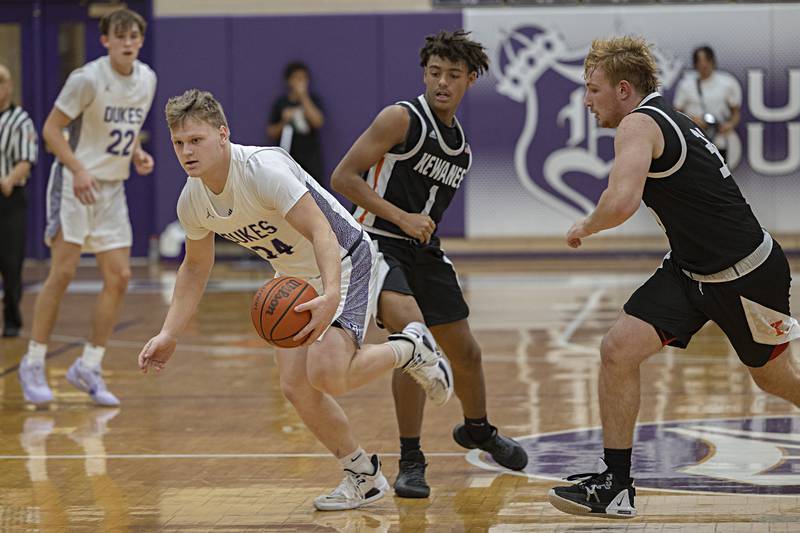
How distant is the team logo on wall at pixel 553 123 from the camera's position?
16.0 meters

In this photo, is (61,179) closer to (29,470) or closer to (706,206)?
(29,470)

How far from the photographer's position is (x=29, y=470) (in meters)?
5.79

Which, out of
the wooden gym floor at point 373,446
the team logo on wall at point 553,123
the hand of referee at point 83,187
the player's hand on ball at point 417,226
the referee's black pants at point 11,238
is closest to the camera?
the wooden gym floor at point 373,446

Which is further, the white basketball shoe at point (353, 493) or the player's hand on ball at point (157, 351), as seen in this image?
the white basketball shoe at point (353, 493)

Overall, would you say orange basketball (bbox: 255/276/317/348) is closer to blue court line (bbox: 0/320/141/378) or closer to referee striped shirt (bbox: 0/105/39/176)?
blue court line (bbox: 0/320/141/378)

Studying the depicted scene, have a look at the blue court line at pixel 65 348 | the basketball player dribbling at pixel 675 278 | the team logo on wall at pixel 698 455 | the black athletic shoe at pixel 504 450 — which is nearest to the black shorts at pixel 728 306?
the basketball player dribbling at pixel 675 278

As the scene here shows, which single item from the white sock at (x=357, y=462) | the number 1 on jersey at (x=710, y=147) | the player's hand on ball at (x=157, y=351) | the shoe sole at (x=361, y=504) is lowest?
the shoe sole at (x=361, y=504)

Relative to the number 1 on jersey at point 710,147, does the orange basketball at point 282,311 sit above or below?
below

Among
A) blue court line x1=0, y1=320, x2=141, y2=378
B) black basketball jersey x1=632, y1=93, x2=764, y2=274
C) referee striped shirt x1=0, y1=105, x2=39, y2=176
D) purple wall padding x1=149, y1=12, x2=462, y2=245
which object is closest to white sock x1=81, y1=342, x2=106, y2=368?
blue court line x1=0, y1=320, x2=141, y2=378

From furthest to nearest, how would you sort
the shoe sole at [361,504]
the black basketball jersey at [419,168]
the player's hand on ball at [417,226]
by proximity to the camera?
1. the black basketball jersey at [419,168]
2. the player's hand on ball at [417,226]
3. the shoe sole at [361,504]

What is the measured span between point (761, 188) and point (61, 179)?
1030cm

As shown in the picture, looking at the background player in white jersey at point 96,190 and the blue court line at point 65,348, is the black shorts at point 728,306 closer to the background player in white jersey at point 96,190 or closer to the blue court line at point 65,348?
the background player in white jersey at point 96,190

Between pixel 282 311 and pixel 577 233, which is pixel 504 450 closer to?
pixel 577 233

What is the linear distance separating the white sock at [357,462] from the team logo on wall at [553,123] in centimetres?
1116
